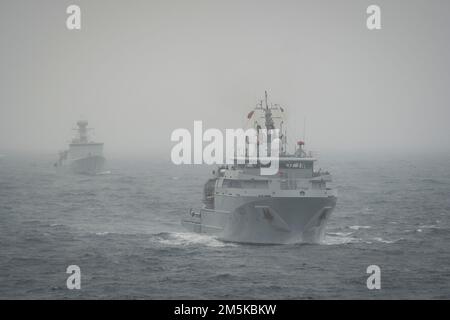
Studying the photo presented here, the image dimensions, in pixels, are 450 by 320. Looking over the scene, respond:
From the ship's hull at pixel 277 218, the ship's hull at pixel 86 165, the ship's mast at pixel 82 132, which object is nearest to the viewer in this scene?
the ship's hull at pixel 277 218

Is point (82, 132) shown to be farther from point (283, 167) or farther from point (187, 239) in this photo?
point (283, 167)

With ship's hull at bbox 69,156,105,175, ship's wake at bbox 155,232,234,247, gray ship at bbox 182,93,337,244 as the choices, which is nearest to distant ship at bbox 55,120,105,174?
ship's hull at bbox 69,156,105,175

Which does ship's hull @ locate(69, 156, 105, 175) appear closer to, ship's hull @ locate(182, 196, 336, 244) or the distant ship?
the distant ship

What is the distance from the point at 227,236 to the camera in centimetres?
5050

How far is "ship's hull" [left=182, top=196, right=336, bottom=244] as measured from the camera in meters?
46.7

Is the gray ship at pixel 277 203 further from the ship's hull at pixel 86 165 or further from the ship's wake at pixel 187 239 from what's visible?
the ship's hull at pixel 86 165

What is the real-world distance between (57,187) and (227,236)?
2377 inches

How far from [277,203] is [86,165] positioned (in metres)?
103

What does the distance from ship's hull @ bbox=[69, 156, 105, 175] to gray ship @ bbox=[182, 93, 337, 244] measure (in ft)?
318

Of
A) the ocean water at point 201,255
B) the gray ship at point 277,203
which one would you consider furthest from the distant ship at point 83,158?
the gray ship at point 277,203

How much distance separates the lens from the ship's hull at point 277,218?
153ft

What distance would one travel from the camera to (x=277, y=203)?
153 ft

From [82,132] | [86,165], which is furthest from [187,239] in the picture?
[82,132]
